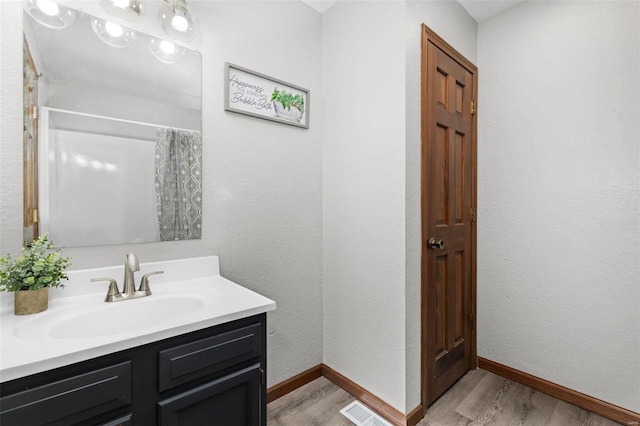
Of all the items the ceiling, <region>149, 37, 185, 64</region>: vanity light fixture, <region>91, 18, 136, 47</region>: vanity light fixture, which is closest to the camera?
<region>91, 18, 136, 47</region>: vanity light fixture

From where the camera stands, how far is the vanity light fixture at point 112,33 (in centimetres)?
130

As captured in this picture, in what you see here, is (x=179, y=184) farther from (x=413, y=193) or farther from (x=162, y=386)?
(x=413, y=193)

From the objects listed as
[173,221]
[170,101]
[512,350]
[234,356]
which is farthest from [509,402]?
[170,101]

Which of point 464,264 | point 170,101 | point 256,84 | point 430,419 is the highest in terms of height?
point 256,84

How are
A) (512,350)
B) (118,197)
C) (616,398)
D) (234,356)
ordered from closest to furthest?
(234,356) → (118,197) → (616,398) → (512,350)

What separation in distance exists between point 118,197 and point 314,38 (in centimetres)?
159

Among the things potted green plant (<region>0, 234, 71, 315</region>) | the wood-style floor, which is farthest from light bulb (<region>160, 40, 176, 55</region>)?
the wood-style floor

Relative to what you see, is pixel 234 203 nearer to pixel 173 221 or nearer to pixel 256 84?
pixel 173 221

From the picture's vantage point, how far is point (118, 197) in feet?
4.40

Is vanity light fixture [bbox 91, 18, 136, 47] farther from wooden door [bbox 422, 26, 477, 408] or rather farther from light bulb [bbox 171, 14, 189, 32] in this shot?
wooden door [bbox 422, 26, 477, 408]

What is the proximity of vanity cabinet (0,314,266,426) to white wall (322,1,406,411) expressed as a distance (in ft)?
2.65

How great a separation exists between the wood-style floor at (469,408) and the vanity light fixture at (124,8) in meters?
2.09

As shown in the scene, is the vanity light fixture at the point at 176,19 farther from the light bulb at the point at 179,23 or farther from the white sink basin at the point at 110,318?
the white sink basin at the point at 110,318

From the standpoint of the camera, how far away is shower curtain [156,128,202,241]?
4.77 ft
